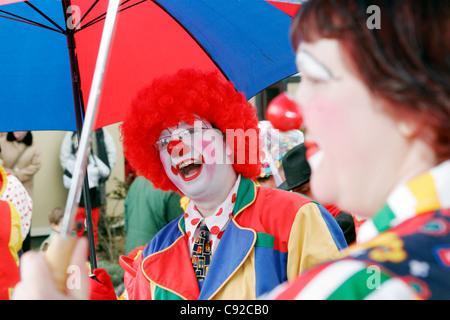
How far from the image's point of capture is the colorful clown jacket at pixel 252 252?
196cm

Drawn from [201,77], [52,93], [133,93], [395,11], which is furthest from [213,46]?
[395,11]

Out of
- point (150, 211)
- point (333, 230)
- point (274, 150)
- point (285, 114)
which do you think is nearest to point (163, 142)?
point (333, 230)

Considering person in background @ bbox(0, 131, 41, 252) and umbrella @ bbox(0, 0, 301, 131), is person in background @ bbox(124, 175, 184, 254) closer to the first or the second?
umbrella @ bbox(0, 0, 301, 131)

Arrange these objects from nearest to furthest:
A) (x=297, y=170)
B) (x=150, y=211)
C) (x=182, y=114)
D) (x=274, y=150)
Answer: (x=182, y=114)
(x=297, y=170)
(x=274, y=150)
(x=150, y=211)

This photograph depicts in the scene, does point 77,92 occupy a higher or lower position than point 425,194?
higher

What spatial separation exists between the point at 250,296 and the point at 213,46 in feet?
4.23

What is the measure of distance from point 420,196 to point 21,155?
5830 millimetres

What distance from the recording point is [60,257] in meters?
1.03

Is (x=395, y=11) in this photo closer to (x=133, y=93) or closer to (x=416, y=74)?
(x=416, y=74)

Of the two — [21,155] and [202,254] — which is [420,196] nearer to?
[202,254]

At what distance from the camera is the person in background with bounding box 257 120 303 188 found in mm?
4035

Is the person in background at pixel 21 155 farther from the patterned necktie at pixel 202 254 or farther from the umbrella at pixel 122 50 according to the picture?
the patterned necktie at pixel 202 254

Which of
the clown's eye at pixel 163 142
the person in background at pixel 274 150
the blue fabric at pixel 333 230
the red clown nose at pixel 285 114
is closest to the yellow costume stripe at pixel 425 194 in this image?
the red clown nose at pixel 285 114

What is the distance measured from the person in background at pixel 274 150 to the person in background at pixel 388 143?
305 centimetres
